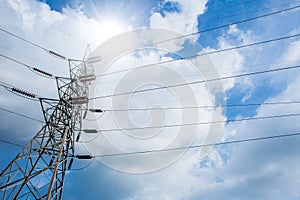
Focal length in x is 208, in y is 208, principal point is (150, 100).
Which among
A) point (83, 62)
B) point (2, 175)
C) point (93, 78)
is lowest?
point (2, 175)

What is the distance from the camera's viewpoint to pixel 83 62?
1720 cm

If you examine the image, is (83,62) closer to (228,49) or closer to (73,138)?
(73,138)

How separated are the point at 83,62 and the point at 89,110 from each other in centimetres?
417

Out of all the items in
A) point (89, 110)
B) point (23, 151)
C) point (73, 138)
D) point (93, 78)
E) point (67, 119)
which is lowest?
point (23, 151)

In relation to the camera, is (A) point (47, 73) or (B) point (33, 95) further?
(A) point (47, 73)

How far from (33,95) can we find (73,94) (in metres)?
2.64

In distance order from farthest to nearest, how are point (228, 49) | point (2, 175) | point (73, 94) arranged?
1. point (73, 94)
2. point (2, 175)
3. point (228, 49)

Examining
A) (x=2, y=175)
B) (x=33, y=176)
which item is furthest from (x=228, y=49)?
(x=2, y=175)

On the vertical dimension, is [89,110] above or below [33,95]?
above

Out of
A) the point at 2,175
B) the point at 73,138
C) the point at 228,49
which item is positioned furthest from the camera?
the point at 73,138

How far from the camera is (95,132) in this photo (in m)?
16.1

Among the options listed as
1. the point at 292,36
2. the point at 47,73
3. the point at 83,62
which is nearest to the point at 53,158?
the point at 47,73

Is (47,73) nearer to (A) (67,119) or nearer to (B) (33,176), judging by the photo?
(A) (67,119)

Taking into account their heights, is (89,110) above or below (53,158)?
above
